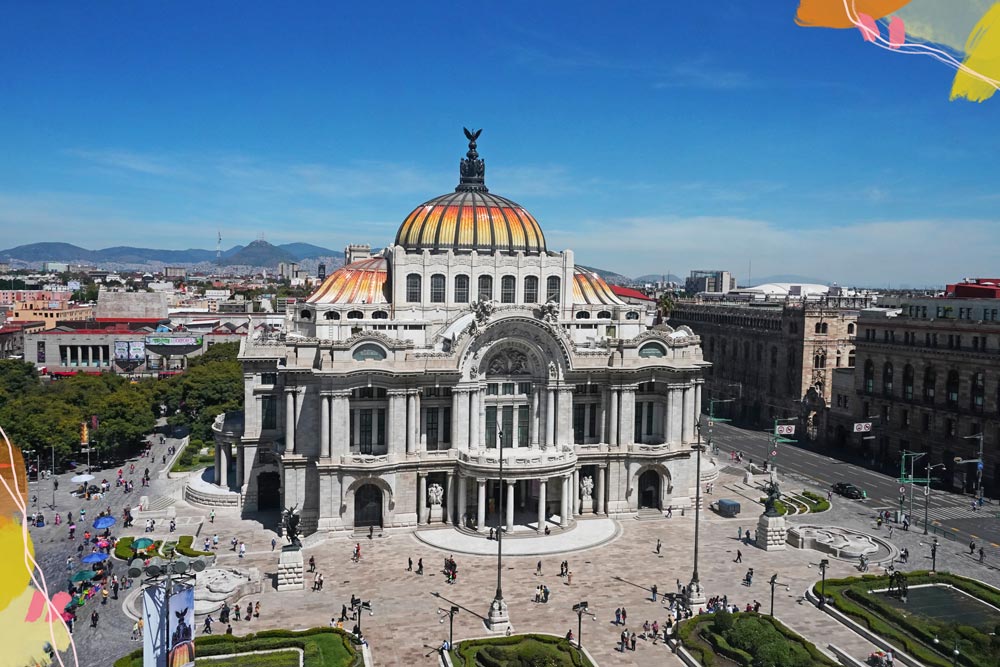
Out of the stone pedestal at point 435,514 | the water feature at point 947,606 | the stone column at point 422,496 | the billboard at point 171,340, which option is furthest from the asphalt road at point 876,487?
the billboard at point 171,340

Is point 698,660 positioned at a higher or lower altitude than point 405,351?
lower

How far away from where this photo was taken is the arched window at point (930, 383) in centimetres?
9125

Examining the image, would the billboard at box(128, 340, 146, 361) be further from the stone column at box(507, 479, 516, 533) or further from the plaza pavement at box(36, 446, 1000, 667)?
the stone column at box(507, 479, 516, 533)

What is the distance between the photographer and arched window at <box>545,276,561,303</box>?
272ft

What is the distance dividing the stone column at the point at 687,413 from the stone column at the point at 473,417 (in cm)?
1962

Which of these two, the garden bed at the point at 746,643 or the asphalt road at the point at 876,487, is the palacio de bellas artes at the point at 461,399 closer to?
the asphalt road at the point at 876,487

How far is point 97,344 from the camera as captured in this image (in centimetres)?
15838

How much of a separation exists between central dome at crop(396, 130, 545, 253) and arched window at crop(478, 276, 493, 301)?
10.6 ft

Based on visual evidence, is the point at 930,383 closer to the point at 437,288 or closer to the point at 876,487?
the point at 876,487

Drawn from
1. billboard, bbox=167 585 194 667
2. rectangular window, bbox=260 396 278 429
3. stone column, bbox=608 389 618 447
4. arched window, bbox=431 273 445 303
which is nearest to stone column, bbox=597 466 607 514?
stone column, bbox=608 389 618 447

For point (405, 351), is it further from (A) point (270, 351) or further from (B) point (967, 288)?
(B) point (967, 288)

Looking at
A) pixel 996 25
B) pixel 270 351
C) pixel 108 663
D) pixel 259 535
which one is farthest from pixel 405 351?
pixel 996 25

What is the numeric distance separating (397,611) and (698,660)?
18961mm

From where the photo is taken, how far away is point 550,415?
236 ft
